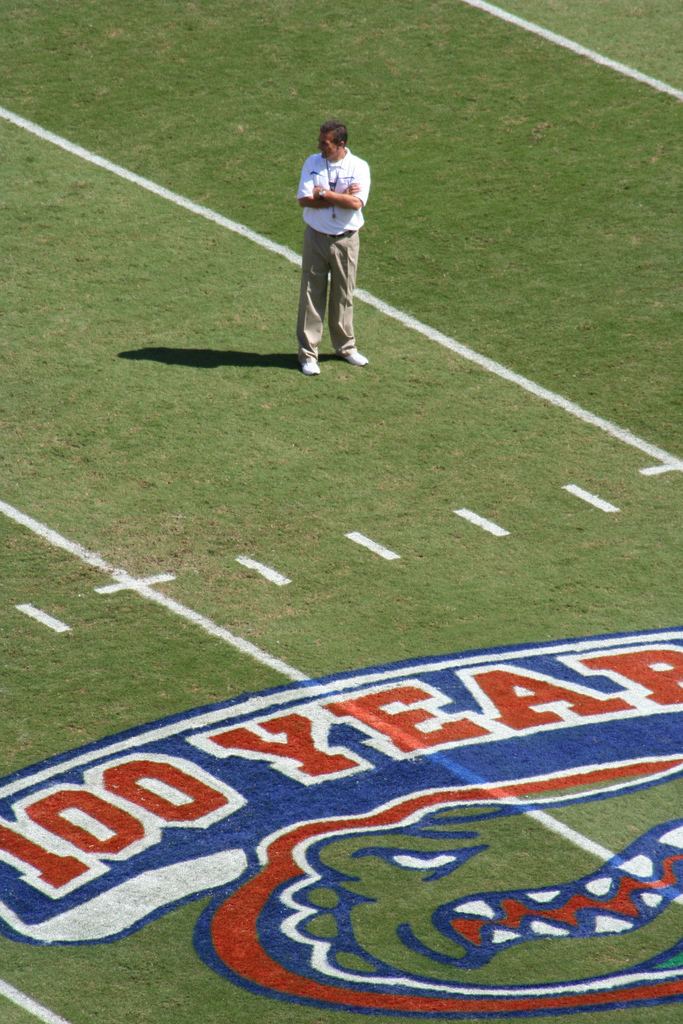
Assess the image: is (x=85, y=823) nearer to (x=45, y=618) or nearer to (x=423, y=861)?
(x=423, y=861)

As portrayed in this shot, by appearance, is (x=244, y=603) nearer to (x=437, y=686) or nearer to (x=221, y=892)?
(x=437, y=686)

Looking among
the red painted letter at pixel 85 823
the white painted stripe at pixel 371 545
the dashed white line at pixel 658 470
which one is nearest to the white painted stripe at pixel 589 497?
the dashed white line at pixel 658 470

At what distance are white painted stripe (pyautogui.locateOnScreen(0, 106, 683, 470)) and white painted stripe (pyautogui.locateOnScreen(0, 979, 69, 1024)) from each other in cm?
734

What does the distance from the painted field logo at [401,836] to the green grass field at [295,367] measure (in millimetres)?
229

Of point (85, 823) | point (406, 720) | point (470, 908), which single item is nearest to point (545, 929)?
point (470, 908)

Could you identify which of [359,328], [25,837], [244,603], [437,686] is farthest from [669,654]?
[359,328]

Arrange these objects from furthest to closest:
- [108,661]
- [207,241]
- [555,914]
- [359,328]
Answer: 1. [207,241]
2. [359,328]
3. [108,661]
4. [555,914]

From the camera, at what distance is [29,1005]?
296 inches

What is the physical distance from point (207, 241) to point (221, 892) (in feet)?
31.6

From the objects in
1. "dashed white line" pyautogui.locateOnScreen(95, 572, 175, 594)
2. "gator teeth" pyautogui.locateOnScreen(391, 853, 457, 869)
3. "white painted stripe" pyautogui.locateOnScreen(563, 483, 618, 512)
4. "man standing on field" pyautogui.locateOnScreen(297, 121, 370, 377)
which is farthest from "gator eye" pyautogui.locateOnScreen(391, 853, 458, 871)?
"man standing on field" pyautogui.locateOnScreen(297, 121, 370, 377)

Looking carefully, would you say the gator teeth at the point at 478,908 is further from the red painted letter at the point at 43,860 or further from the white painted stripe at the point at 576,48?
the white painted stripe at the point at 576,48

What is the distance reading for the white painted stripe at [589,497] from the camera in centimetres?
1254

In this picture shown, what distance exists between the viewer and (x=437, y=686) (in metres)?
A: 10.2

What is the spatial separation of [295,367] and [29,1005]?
7839 millimetres
